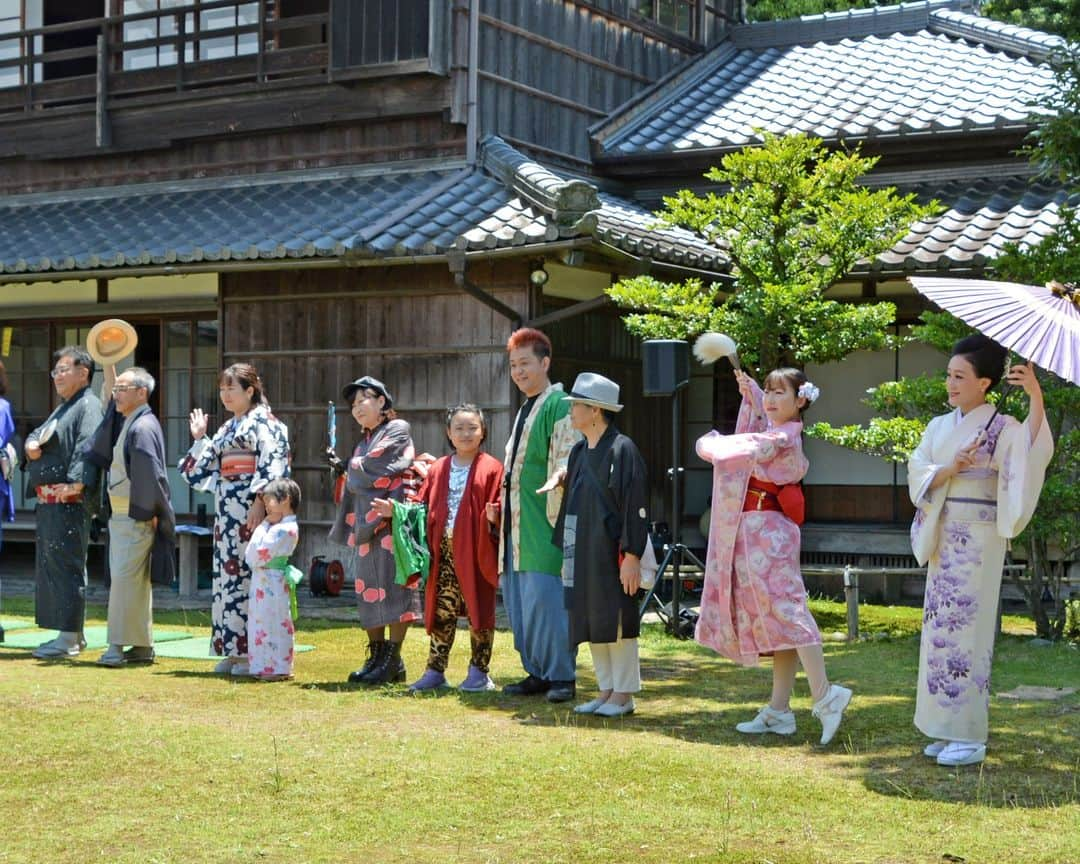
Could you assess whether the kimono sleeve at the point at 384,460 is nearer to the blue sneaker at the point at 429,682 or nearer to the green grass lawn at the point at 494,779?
the blue sneaker at the point at 429,682

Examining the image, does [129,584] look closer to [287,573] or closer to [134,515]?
[134,515]

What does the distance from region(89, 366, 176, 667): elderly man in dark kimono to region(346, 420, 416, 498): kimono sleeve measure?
1.39 m

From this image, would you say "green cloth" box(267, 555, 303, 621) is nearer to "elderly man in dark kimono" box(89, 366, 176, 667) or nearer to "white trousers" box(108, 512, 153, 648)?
"elderly man in dark kimono" box(89, 366, 176, 667)

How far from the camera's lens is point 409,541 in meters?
8.05

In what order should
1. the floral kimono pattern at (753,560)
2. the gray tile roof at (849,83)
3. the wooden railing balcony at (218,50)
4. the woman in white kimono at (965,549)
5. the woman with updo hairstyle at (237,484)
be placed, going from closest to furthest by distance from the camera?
the woman in white kimono at (965,549) → the floral kimono pattern at (753,560) → the woman with updo hairstyle at (237,484) → the wooden railing balcony at (218,50) → the gray tile roof at (849,83)

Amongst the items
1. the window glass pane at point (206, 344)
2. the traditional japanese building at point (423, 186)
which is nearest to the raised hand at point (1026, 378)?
the traditional japanese building at point (423, 186)

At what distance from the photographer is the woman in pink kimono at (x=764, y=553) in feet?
21.6

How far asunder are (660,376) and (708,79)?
7.11m

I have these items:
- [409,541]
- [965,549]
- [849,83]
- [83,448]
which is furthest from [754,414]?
[849,83]

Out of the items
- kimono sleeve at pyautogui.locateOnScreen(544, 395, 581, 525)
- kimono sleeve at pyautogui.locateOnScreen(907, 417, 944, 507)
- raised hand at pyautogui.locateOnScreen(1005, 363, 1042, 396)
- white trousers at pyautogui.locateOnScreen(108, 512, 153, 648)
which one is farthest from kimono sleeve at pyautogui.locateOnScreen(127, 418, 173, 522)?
raised hand at pyautogui.locateOnScreen(1005, 363, 1042, 396)

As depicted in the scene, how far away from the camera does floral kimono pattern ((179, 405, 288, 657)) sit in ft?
28.2

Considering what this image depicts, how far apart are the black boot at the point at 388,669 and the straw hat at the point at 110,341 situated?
8.83 ft

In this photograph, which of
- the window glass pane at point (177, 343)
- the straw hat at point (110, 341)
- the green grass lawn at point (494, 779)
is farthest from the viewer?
the window glass pane at point (177, 343)

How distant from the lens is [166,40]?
14.3 m
